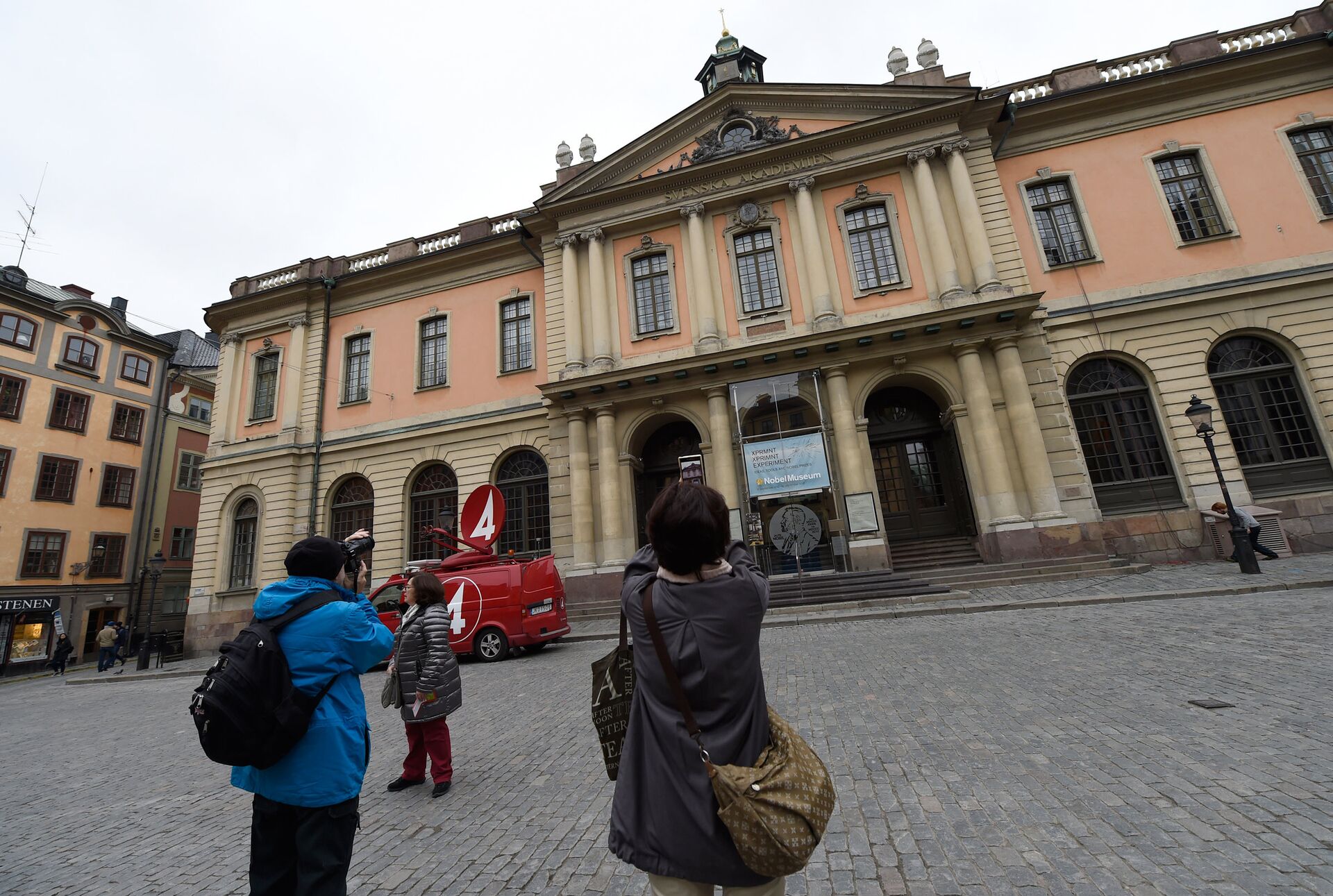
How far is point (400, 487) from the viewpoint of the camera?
19359 millimetres

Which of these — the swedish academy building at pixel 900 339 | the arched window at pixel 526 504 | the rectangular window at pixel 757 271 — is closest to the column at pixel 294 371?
the swedish academy building at pixel 900 339

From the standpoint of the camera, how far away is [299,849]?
2.27 m

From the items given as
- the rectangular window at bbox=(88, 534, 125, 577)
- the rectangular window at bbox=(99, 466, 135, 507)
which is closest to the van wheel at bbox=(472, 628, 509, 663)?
the rectangular window at bbox=(88, 534, 125, 577)

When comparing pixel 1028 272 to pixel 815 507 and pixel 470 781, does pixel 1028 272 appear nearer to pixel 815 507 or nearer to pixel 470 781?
pixel 815 507

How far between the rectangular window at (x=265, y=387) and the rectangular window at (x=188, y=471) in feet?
36.2

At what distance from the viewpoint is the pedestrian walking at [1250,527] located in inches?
477

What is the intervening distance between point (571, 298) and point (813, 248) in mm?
7565

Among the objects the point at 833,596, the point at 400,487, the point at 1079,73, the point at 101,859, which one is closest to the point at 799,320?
the point at 833,596

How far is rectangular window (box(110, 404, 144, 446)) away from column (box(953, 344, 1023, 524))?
35667mm

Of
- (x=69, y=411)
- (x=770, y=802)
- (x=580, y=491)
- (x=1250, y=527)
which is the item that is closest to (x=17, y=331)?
(x=69, y=411)

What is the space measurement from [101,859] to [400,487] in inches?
651

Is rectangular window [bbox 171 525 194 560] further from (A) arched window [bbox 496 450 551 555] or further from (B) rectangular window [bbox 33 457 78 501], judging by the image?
(A) arched window [bbox 496 450 551 555]

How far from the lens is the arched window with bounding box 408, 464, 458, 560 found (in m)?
19.1

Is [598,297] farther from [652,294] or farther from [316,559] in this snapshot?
[316,559]
